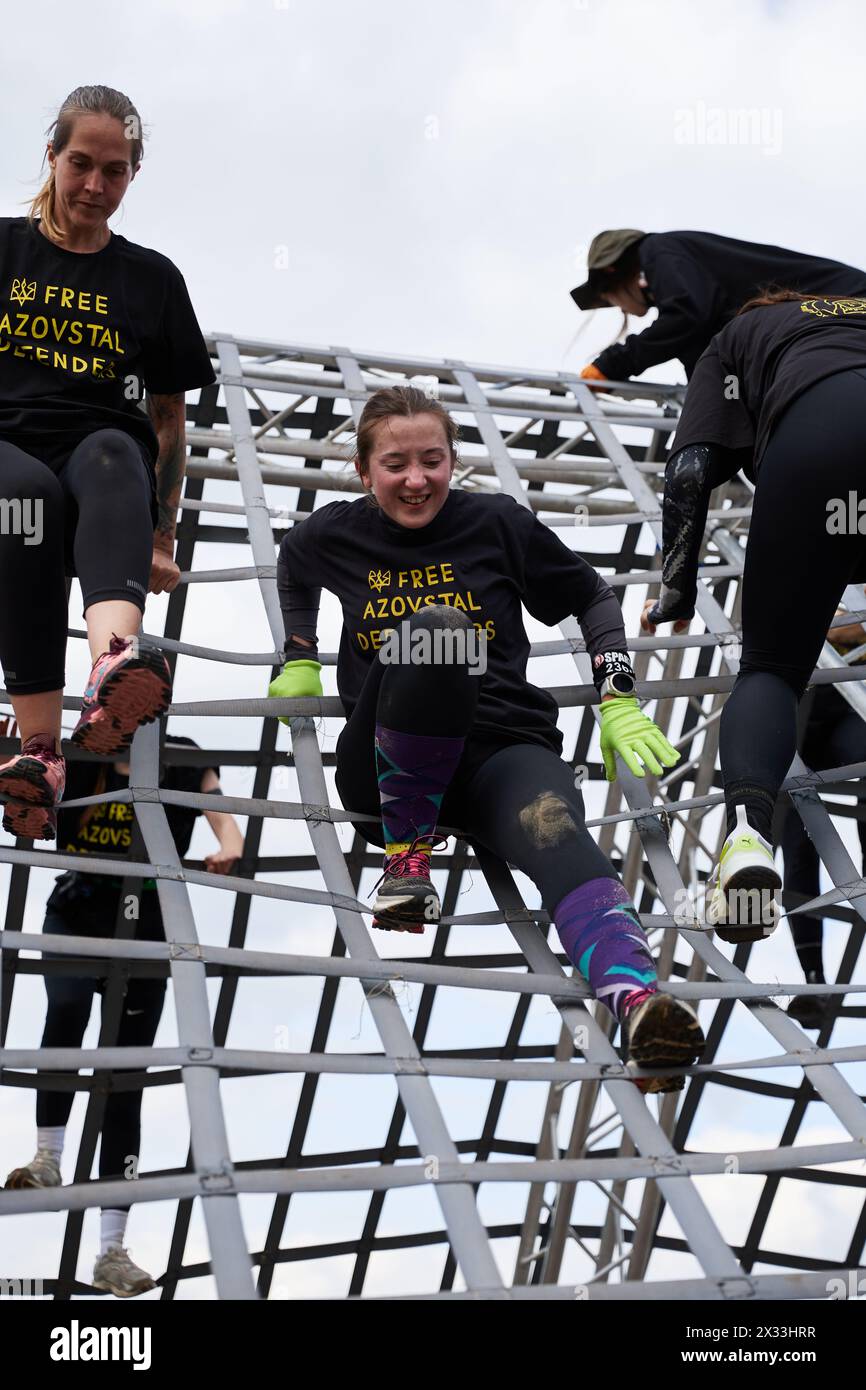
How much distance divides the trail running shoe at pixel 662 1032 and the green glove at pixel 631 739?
0.63 metres

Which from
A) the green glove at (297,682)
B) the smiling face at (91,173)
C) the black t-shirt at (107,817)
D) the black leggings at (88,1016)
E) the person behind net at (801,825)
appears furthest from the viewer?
the person behind net at (801,825)

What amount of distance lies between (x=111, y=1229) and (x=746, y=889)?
6.72ft

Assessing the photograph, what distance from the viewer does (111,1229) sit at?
3592 millimetres

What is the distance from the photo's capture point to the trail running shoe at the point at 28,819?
251 centimetres

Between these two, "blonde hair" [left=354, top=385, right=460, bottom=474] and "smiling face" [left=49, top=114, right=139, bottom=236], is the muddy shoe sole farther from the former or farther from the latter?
"smiling face" [left=49, top=114, right=139, bottom=236]

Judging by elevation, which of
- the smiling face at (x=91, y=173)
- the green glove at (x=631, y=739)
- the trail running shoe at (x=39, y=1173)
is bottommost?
the trail running shoe at (x=39, y=1173)

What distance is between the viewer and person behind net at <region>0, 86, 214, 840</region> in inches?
95.9

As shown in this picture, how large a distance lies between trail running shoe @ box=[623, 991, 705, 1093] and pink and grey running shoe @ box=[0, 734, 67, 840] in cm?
104

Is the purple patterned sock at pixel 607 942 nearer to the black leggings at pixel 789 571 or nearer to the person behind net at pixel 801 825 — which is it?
the black leggings at pixel 789 571

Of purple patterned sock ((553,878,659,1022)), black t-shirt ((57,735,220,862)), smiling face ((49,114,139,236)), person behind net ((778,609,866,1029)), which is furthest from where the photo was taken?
person behind net ((778,609,866,1029))

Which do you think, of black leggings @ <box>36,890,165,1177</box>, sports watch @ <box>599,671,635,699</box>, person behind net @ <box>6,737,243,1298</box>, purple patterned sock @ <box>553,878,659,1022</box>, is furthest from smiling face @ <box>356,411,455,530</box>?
black leggings @ <box>36,890,165,1177</box>

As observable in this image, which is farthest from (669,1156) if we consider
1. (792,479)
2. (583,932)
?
(792,479)

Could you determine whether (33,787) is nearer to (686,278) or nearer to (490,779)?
(490,779)

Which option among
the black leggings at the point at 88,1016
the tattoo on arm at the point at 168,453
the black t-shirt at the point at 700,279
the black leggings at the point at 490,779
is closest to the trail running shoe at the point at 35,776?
the black leggings at the point at 490,779
